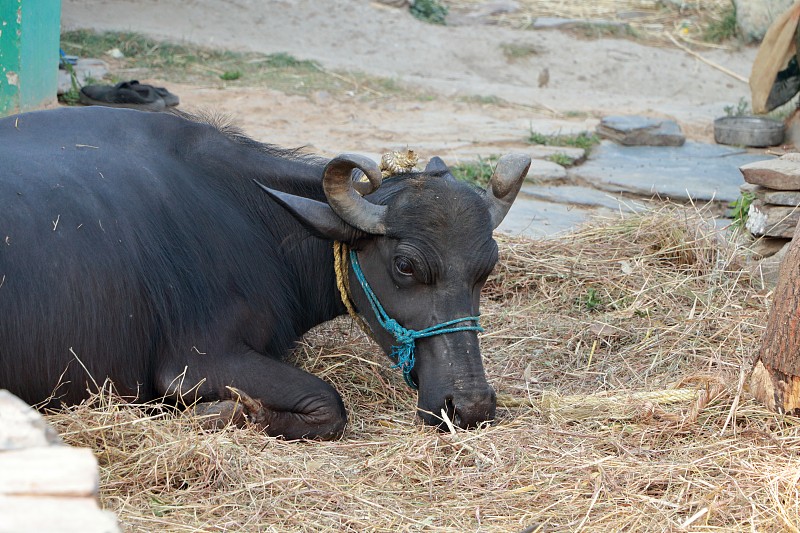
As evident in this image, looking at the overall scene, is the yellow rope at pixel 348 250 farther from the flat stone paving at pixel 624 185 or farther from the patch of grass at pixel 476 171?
the patch of grass at pixel 476 171

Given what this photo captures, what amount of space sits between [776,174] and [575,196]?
6.11 feet

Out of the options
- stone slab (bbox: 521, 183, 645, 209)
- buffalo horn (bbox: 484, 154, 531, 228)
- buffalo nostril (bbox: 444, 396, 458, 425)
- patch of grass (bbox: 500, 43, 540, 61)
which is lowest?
buffalo nostril (bbox: 444, 396, 458, 425)

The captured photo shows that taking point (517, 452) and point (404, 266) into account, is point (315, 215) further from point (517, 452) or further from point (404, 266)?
point (517, 452)

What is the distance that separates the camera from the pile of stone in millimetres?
6770

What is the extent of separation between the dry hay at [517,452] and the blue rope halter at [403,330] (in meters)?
0.29

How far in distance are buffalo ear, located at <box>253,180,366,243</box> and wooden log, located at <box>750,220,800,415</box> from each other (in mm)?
1847

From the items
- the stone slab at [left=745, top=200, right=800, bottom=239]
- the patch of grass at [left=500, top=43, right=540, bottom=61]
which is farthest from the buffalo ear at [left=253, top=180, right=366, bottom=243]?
the patch of grass at [left=500, top=43, right=540, bottom=61]

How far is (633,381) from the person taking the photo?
17.0ft

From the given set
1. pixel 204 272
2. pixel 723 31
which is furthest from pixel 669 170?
pixel 723 31

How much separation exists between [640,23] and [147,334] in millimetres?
14362

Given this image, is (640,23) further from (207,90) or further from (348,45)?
(207,90)

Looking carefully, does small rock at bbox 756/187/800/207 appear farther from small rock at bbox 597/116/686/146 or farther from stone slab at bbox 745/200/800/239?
small rock at bbox 597/116/686/146

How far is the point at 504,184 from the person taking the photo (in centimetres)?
464

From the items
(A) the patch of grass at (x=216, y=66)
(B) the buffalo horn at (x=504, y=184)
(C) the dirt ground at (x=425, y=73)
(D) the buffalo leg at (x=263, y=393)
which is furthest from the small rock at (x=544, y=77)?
(D) the buffalo leg at (x=263, y=393)
